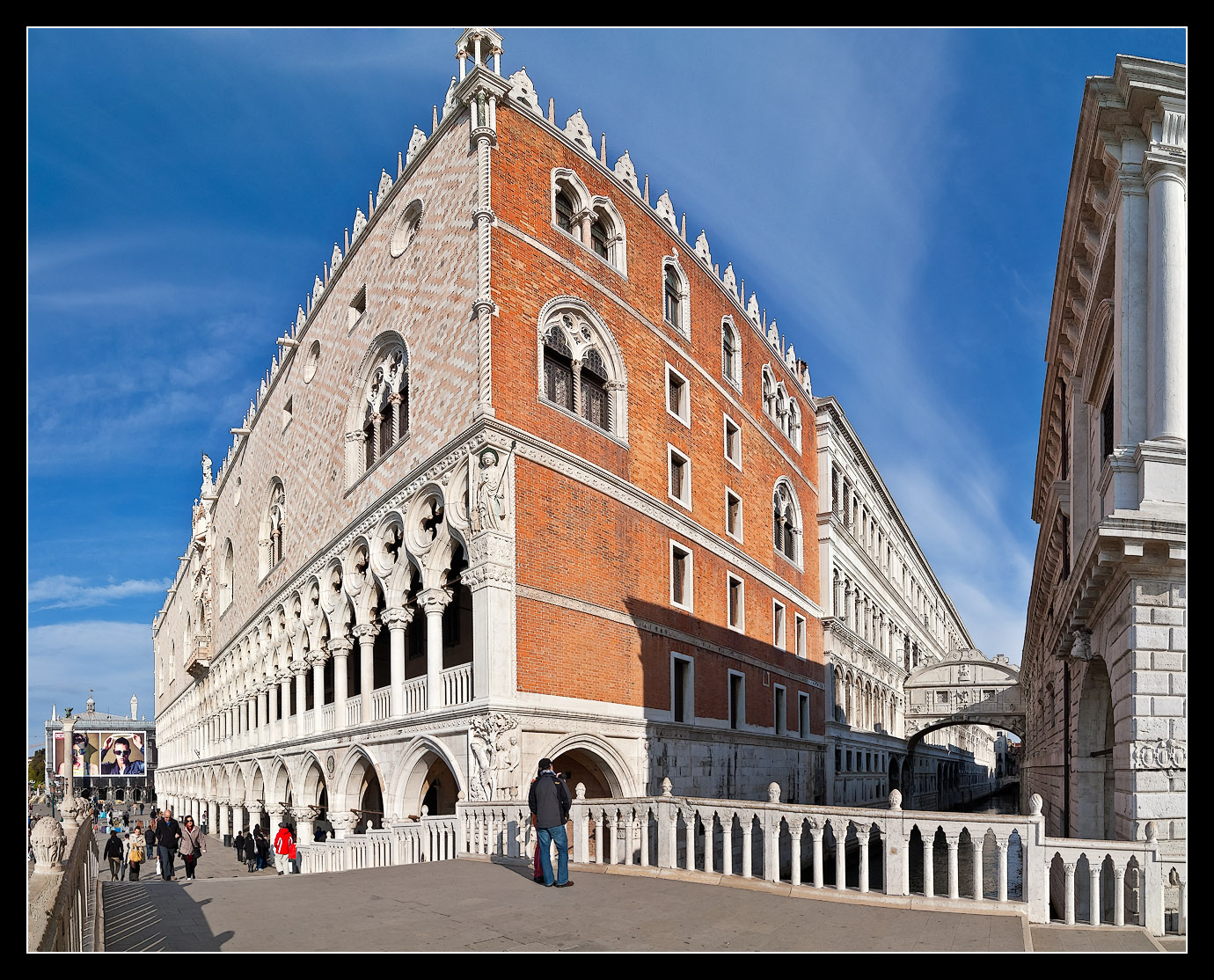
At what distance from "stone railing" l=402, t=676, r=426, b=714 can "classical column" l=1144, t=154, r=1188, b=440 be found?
48.2ft

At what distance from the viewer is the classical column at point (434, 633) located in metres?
19.8

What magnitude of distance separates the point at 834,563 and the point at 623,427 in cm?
1901

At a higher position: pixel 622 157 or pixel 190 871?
pixel 622 157

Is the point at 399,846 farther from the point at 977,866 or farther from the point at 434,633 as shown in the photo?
the point at 977,866

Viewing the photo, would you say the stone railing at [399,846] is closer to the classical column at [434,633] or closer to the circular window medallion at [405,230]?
the classical column at [434,633]

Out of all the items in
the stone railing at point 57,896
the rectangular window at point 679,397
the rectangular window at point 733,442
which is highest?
the rectangular window at point 679,397

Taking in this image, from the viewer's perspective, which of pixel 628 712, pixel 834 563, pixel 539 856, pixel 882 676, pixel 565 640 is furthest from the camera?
pixel 882 676

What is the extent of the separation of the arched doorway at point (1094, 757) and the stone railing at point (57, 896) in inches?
543

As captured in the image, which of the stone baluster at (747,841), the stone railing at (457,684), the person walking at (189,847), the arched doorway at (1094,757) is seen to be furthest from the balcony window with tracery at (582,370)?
the person walking at (189,847)

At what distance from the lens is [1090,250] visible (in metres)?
13.9

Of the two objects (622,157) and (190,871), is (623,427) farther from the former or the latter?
(190,871)

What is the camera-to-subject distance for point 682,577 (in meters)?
25.0

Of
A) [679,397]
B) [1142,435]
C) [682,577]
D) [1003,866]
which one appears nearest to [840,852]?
[1003,866]
